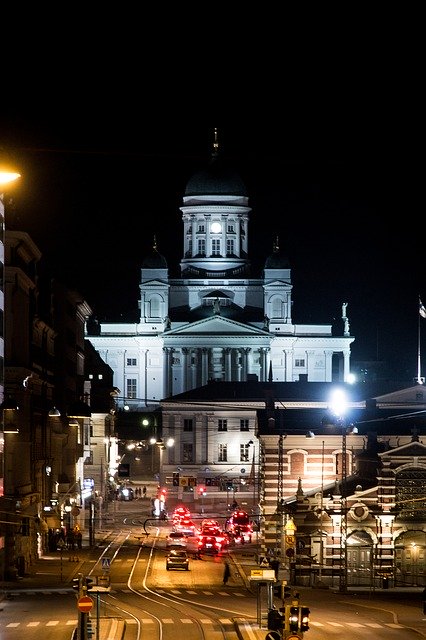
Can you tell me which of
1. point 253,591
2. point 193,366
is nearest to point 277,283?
point 193,366

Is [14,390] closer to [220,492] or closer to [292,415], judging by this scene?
[292,415]

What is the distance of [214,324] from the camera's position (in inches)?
7323

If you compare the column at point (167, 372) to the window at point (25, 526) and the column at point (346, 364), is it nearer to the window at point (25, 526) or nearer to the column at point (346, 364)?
the column at point (346, 364)

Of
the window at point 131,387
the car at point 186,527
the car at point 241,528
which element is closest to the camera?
the car at point 241,528

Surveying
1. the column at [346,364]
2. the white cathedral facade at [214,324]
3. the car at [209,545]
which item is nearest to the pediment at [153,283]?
the white cathedral facade at [214,324]

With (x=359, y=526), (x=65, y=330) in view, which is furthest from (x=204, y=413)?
(x=359, y=526)

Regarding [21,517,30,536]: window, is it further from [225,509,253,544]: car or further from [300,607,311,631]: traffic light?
[300,607,311,631]: traffic light

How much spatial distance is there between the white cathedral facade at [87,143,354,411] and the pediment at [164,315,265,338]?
0.11 m

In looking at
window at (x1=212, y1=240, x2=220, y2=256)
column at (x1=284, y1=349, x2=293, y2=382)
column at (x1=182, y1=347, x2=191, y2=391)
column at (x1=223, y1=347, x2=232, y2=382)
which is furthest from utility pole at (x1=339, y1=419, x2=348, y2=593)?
window at (x1=212, y1=240, x2=220, y2=256)

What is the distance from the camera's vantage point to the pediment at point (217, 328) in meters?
186

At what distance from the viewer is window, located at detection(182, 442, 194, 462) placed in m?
160

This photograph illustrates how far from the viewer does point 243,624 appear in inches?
2066

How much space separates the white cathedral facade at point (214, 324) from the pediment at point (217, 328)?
11 centimetres

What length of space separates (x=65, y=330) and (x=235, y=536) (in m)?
17.7
